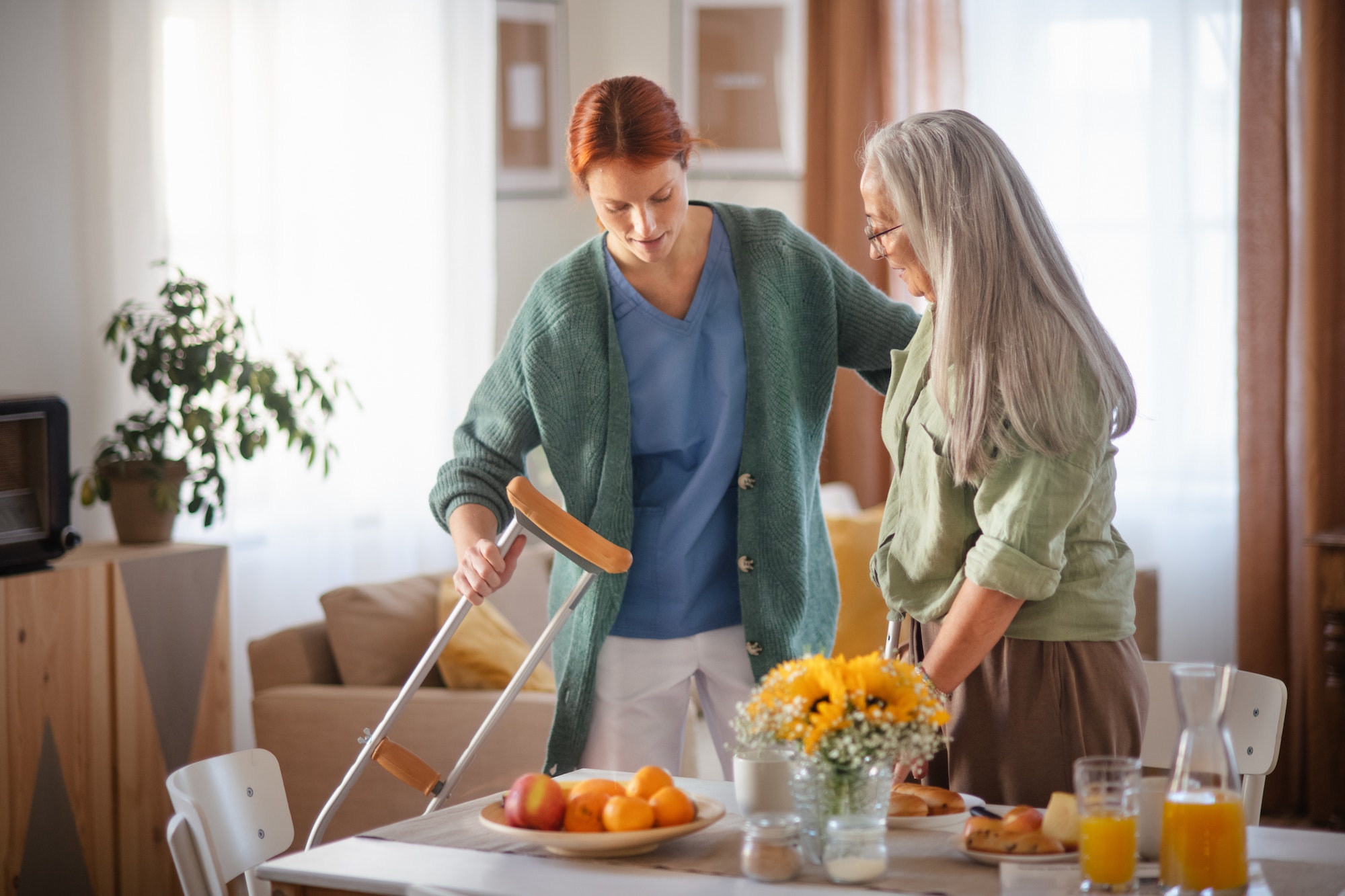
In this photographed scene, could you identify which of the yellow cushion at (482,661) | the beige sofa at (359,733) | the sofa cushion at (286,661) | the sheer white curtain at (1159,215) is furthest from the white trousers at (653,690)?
the sheer white curtain at (1159,215)

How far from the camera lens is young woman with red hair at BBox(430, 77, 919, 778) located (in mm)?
1973

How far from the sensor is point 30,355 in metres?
3.17

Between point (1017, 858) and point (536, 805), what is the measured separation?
0.49 metres

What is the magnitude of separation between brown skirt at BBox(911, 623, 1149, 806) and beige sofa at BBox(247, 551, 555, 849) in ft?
4.58

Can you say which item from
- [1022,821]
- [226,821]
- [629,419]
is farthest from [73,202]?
[1022,821]

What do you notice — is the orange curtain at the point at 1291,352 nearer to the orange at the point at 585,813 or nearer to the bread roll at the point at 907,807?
the bread roll at the point at 907,807

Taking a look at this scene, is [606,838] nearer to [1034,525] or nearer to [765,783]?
[765,783]

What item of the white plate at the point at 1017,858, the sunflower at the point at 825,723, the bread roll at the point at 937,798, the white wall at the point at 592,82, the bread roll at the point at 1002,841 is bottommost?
the bread roll at the point at 937,798

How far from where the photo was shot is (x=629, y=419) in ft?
6.50

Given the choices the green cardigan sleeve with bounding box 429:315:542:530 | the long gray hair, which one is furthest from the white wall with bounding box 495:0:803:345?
the long gray hair

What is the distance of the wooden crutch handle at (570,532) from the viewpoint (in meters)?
1.67

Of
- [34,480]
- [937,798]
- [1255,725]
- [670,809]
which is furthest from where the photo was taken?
[34,480]

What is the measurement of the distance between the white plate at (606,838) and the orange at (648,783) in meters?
0.05

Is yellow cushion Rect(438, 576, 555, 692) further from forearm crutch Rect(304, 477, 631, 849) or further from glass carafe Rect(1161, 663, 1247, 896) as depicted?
glass carafe Rect(1161, 663, 1247, 896)
